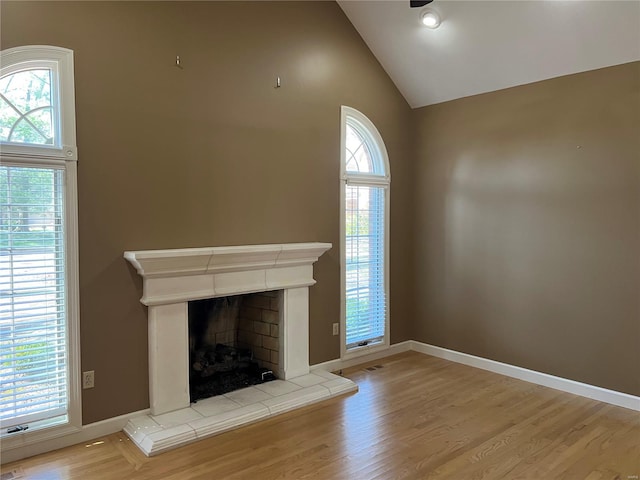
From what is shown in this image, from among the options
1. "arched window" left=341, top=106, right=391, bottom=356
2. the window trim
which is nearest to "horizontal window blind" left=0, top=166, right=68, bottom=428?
the window trim

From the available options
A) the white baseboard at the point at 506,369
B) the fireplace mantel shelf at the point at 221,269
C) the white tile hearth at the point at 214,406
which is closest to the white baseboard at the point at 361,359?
the white baseboard at the point at 506,369

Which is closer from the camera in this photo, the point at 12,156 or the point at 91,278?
the point at 12,156

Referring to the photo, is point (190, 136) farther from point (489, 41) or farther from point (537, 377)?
point (537, 377)

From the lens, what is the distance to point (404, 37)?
169 inches

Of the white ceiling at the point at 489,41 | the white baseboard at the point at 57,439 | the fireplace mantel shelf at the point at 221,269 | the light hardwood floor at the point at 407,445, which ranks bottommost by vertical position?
the light hardwood floor at the point at 407,445

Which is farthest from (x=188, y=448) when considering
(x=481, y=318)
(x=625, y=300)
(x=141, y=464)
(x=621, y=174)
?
(x=621, y=174)

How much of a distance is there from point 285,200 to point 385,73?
1.83m

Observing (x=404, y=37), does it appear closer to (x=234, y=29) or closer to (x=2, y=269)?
(x=234, y=29)

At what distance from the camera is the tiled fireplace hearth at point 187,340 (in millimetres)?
3084

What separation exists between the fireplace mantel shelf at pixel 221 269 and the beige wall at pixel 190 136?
0.47 feet

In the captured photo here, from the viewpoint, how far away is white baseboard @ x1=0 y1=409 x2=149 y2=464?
108 inches

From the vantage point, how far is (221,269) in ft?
11.4

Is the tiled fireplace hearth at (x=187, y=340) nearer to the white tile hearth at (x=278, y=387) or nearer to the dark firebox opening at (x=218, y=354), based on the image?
the white tile hearth at (x=278, y=387)

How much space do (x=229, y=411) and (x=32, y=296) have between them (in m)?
1.47
